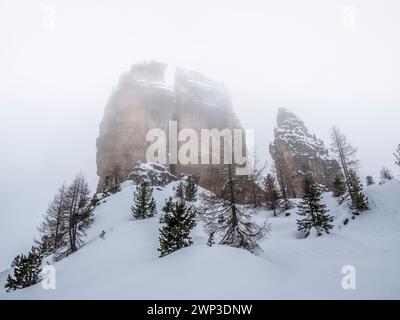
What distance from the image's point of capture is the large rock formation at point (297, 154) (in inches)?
2079

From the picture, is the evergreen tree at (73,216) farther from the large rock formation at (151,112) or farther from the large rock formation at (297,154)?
the large rock formation at (297,154)

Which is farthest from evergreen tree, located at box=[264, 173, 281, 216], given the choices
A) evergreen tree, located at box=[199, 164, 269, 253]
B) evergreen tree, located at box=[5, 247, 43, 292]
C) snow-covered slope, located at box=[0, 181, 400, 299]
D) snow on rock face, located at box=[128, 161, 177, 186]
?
evergreen tree, located at box=[5, 247, 43, 292]

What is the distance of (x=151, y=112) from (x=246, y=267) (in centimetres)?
6711

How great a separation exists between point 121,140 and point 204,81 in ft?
122

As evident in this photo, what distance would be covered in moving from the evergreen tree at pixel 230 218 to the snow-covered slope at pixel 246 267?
1348 mm

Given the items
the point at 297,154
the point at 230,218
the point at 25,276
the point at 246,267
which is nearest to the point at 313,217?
the point at 230,218

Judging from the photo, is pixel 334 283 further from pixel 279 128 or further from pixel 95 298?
pixel 279 128

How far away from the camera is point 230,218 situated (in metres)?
14.0

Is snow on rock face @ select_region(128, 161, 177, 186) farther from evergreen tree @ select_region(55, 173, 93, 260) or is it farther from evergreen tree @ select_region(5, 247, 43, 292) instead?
evergreen tree @ select_region(5, 247, 43, 292)

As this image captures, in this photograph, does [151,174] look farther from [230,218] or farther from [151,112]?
[230,218]

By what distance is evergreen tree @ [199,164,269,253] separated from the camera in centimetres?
1330

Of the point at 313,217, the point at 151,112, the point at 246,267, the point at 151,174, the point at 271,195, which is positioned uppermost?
the point at 151,112

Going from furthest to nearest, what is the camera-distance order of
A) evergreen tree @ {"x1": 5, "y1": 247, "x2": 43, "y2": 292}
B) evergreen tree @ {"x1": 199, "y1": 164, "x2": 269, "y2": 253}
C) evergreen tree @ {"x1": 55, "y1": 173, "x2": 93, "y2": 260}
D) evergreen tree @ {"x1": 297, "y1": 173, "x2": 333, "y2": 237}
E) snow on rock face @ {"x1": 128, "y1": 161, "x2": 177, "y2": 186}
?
1. snow on rock face @ {"x1": 128, "y1": 161, "x2": 177, "y2": 186}
2. evergreen tree @ {"x1": 55, "y1": 173, "x2": 93, "y2": 260}
3. evergreen tree @ {"x1": 297, "y1": 173, "x2": 333, "y2": 237}
4. evergreen tree @ {"x1": 5, "y1": 247, "x2": 43, "y2": 292}
5. evergreen tree @ {"x1": 199, "y1": 164, "x2": 269, "y2": 253}

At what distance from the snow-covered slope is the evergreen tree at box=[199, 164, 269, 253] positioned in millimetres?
1348
